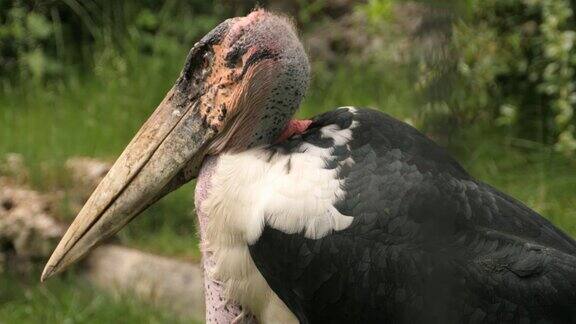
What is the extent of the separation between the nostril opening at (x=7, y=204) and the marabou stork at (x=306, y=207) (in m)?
1.88

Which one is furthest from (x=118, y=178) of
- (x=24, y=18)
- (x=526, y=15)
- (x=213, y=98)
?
(x=24, y=18)

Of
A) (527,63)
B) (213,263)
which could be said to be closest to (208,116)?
(213,263)

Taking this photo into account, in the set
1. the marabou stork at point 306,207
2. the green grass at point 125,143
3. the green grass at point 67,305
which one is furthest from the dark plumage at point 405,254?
the green grass at point 67,305

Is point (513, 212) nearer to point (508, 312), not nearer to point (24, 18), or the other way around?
point (508, 312)

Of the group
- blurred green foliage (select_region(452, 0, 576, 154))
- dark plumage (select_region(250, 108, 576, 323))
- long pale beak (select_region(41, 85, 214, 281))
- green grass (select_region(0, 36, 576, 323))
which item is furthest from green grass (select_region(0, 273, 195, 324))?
dark plumage (select_region(250, 108, 576, 323))

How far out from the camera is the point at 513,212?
2.88 meters

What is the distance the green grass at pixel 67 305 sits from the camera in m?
4.62

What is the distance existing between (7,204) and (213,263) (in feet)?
7.32

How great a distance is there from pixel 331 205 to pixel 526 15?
3459mm

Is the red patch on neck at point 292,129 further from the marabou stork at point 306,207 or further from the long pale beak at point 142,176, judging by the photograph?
the long pale beak at point 142,176

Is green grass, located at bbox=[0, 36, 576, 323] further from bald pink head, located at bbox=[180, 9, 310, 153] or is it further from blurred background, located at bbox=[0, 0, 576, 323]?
bald pink head, located at bbox=[180, 9, 310, 153]

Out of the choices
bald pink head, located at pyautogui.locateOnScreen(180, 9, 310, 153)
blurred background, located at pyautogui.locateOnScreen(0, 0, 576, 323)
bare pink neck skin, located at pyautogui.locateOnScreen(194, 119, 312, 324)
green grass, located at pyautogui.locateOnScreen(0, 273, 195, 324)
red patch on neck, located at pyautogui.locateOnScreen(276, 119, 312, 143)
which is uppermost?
bald pink head, located at pyautogui.locateOnScreen(180, 9, 310, 153)

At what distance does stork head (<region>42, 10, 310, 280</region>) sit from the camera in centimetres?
295

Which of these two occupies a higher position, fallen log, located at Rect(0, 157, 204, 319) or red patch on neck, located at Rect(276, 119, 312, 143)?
red patch on neck, located at Rect(276, 119, 312, 143)
